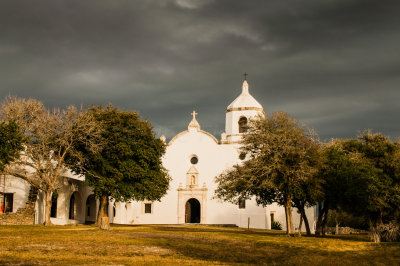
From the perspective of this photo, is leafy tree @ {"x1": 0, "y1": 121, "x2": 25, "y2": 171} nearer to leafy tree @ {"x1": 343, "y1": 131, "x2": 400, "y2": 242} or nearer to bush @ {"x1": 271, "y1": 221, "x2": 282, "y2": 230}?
leafy tree @ {"x1": 343, "y1": 131, "x2": 400, "y2": 242}

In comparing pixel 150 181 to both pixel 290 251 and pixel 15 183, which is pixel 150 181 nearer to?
pixel 15 183

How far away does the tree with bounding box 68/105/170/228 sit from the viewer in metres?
32.2

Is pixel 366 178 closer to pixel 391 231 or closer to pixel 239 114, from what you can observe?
pixel 391 231

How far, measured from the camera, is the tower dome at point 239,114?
47.8 meters

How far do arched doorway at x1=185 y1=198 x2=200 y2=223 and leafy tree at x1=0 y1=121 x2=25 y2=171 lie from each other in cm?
2456

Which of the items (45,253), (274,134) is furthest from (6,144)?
(274,134)

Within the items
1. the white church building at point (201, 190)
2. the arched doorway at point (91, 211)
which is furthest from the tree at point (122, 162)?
the arched doorway at point (91, 211)

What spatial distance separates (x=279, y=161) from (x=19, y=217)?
64.7ft

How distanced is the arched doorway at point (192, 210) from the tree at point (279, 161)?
→ 18.5 m

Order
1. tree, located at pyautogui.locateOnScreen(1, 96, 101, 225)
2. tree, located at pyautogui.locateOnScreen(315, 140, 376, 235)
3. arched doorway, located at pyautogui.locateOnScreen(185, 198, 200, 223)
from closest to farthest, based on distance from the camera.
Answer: tree, located at pyautogui.locateOnScreen(315, 140, 376, 235) → tree, located at pyautogui.locateOnScreen(1, 96, 101, 225) → arched doorway, located at pyautogui.locateOnScreen(185, 198, 200, 223)

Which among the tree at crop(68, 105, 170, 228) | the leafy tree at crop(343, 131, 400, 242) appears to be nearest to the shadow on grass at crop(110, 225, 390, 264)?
the leafy tree at crop(343, 131, 400, 242)

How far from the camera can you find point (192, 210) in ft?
156

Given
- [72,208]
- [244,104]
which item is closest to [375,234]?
[244,104]

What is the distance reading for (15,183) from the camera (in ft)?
110
